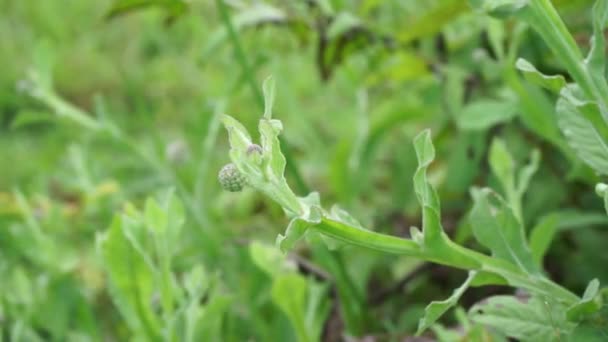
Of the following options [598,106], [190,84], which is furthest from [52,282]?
[190,84]

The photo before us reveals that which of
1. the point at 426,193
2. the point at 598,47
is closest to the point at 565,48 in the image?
the point at 598,47

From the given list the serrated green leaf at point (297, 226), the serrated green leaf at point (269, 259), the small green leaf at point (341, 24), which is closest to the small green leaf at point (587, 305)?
the serrated green leaf at point (297, 226)

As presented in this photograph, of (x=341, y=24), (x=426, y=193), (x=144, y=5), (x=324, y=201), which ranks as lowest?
(x=324, y=201)

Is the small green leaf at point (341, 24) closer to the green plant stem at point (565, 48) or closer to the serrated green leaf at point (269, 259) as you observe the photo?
the serrated green leaf at point (269, 259)

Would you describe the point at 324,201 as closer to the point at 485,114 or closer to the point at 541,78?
the point at 485,114

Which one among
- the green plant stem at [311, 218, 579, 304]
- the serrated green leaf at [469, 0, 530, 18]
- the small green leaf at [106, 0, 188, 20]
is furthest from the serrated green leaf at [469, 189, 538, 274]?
the small green leaf at [106, 0, 188, 20]

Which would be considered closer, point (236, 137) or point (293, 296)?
point (236, 137)

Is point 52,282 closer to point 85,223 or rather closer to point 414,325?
point 85,223
